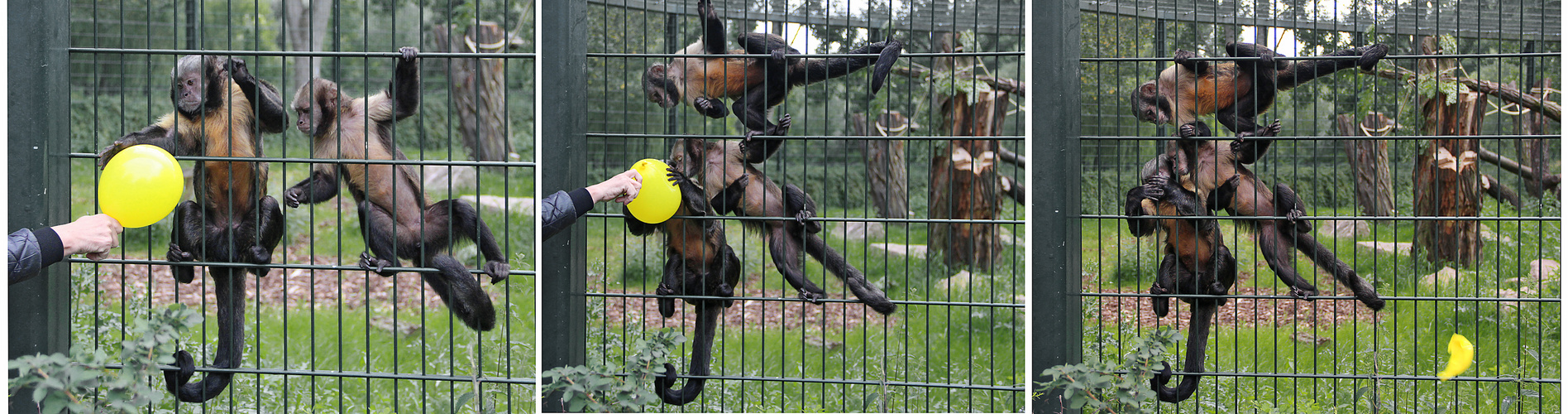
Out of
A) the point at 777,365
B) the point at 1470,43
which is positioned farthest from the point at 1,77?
the point at 1470,43

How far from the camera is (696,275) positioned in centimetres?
373

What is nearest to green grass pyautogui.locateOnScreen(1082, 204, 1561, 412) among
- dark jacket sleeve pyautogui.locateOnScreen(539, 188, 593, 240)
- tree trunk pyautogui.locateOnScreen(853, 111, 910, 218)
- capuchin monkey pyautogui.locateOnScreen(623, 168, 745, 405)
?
capuchin monkey pyautogui.locateOnScreen(623, 168, 745, 405)

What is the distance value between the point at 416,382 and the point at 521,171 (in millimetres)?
4566

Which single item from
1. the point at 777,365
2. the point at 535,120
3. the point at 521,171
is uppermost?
the point at 535,120

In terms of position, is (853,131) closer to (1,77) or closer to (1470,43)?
(1470,43)

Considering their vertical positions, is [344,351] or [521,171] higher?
[521,171]

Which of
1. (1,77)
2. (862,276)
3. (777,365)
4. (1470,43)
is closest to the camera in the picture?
(1,77)

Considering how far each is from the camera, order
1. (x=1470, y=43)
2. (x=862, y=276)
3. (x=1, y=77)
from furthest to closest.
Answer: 1. (x=1470, y=43)
2. (x=862, y=276)
3. (x=1, y=77)

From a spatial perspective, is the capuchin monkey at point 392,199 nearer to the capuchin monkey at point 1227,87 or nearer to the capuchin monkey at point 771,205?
the capuchin monkey at point 771,205

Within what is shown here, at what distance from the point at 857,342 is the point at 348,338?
3550 millimetres

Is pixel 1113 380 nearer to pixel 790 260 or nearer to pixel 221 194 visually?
pixel 790 260

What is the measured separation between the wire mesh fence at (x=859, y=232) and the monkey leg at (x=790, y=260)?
0.04ft

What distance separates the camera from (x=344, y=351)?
5.91 meters

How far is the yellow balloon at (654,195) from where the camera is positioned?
3.22m
